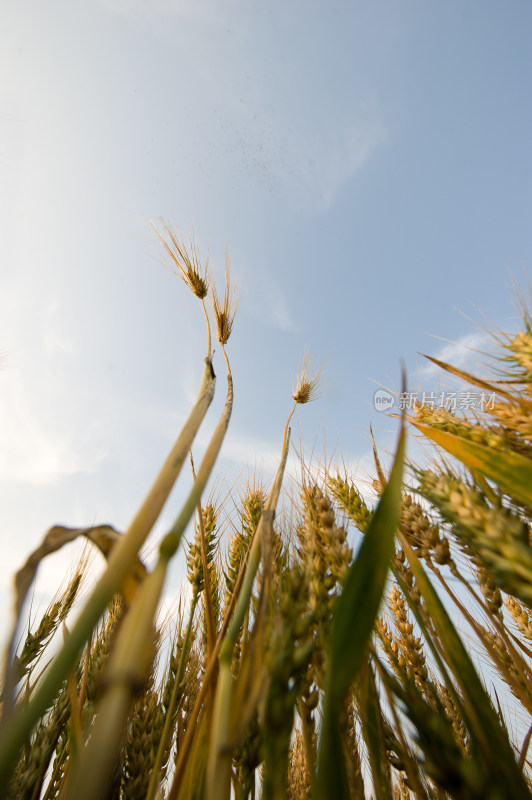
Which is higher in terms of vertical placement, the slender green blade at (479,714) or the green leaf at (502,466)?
the green leaf at (502,466)

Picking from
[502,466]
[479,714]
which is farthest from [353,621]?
[502,466]

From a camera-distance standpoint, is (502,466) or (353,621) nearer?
(353,621)

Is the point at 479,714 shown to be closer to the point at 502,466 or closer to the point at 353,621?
the point at 353,621

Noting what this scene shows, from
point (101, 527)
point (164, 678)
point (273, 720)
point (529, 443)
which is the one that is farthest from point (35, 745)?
point (529, 443)

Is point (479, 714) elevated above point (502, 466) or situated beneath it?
situated beneath

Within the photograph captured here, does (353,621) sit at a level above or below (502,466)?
below

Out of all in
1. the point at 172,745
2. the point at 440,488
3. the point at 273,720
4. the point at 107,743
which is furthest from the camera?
the point at 172,745

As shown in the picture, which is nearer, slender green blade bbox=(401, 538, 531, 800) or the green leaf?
slender green blade bbox=(401, 538, 531, 800)

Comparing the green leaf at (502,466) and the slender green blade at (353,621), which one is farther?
the green leaf at (502,466)

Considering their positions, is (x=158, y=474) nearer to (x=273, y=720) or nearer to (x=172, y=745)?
(x=273, y=720)

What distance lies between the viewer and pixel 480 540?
2.36 feet

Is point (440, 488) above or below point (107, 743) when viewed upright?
above

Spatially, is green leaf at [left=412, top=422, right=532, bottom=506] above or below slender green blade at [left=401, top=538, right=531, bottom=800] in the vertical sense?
above

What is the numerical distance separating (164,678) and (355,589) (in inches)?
46.5
